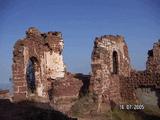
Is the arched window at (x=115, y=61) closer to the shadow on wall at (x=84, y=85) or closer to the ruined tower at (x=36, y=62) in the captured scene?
the shadow on wall at (x=84, y=85)

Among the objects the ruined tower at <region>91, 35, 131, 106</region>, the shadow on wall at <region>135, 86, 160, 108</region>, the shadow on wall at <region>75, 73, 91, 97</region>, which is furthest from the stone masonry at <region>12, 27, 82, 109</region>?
the shadow on wall at <region>135, 86, 160, 108</region>

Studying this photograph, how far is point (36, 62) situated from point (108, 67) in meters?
3.86

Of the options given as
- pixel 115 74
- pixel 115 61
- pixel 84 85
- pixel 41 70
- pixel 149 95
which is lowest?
pixel 149 95

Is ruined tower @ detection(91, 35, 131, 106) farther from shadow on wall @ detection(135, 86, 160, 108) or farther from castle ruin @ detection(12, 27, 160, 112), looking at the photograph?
shadow on wall @ detection(135, 86, 160, 108)

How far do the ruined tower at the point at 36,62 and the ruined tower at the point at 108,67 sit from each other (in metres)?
2.94

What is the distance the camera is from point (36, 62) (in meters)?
19.5

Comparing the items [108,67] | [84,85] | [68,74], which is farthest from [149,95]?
[68,74]

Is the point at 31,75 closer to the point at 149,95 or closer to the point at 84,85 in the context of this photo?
the point at 84,85

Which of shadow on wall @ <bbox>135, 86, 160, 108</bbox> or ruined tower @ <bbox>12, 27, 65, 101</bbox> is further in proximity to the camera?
shadow on wall @ <bbox>135, 86, 160, 108</bbox>

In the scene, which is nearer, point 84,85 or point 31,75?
point 84,85

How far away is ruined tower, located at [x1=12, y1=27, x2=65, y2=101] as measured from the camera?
17.9 meters

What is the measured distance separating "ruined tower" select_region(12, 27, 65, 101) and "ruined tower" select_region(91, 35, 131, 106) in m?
2.94

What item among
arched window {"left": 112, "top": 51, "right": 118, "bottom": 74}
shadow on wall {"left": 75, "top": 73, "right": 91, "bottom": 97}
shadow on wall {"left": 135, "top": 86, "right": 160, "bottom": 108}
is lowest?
shadow on wall {"left": 135, "top": 86, "right": 160, "bottom": 108}

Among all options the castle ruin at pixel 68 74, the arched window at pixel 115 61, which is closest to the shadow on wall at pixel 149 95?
the castle ruin at pixel 68 74
